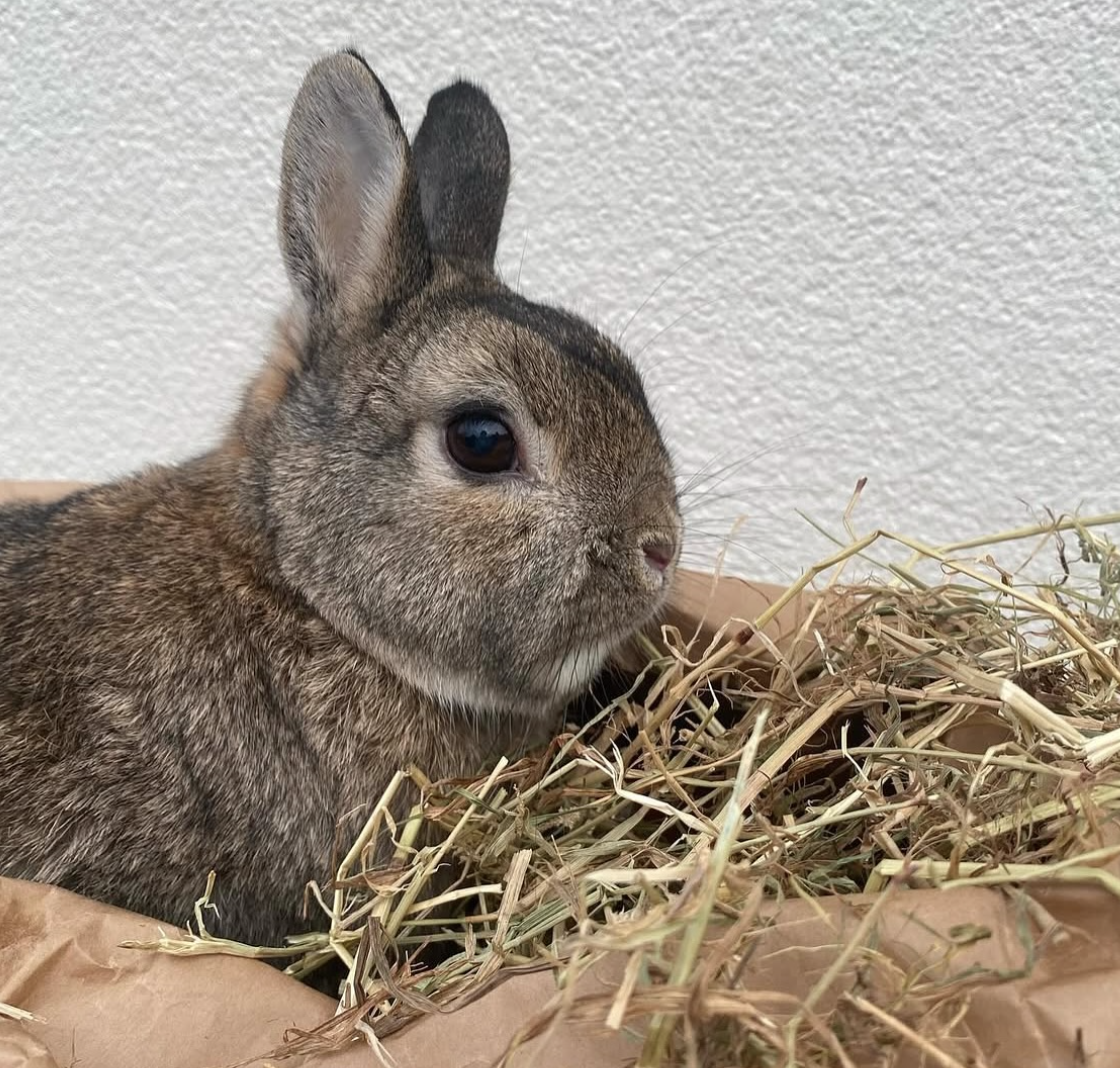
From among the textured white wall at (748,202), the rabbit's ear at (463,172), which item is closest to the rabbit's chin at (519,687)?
the rabbit's ear at (463,172)

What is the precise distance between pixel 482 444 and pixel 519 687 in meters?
0.28

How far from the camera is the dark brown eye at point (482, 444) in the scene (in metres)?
1.09

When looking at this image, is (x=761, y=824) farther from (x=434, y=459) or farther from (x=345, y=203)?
(x=345, y=203)

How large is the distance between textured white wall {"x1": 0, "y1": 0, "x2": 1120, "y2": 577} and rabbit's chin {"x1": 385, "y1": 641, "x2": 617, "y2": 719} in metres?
0.89

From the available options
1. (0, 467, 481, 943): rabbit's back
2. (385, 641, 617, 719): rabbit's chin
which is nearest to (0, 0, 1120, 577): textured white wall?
(0, 467, 481, 943): rabbit's back

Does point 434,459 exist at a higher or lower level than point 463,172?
lower

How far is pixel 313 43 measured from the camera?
185 centimetres

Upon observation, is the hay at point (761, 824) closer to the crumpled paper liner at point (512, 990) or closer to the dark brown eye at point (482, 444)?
the crumpled paper liner at point (512, 990)

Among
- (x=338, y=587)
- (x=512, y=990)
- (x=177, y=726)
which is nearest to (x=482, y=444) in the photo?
(x=338, y=587)

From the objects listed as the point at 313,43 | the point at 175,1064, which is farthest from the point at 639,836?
the point at 313,43

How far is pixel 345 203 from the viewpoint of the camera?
1171 millimetres

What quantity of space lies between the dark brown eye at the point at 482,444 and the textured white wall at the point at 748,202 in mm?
802

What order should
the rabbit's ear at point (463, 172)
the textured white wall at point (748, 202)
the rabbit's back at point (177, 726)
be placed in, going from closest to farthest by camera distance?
the rabbit's back at point (177, 726) < the rabbit's ear at point (463, 172) < the textured white wall at point (748, 202)

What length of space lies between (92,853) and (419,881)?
1.24 ft
